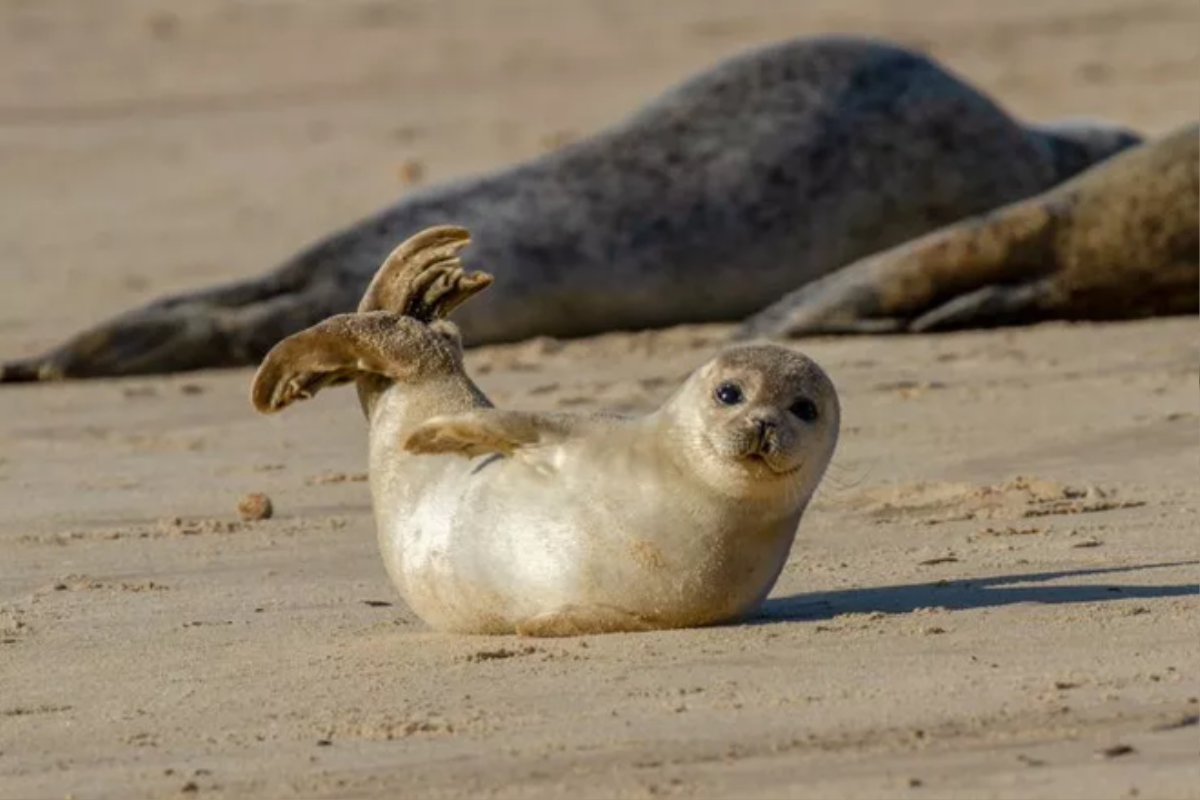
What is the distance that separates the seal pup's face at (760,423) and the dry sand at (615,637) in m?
0.23

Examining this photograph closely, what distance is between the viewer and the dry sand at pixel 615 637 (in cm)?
352

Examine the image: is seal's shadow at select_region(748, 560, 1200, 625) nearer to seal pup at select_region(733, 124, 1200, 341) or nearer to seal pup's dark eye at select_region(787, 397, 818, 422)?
seal pup's dark eye at select_region(787, 397, 818, 422)

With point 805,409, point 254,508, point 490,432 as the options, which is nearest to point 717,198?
point 254,508

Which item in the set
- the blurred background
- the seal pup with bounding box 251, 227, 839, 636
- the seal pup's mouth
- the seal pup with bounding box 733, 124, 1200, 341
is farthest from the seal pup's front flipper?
the blurred background

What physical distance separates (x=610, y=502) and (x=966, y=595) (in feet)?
1.97

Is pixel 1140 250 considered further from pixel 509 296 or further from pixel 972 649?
pixel 972 649

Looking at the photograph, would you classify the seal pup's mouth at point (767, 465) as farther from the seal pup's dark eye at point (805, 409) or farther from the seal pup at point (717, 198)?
the seal pup at point (717, 198)

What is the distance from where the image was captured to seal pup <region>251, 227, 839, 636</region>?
4.13 m

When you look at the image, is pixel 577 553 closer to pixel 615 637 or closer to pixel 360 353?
pixel 615 637

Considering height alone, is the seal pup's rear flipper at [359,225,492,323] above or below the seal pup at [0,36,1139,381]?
above

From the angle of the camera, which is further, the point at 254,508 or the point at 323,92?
the point at 323,92

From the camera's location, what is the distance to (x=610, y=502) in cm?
425

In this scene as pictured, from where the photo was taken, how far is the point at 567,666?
4.06m

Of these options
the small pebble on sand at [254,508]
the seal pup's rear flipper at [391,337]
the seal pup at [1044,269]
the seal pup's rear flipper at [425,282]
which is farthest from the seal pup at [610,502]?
the seal pup at [1044,269]
